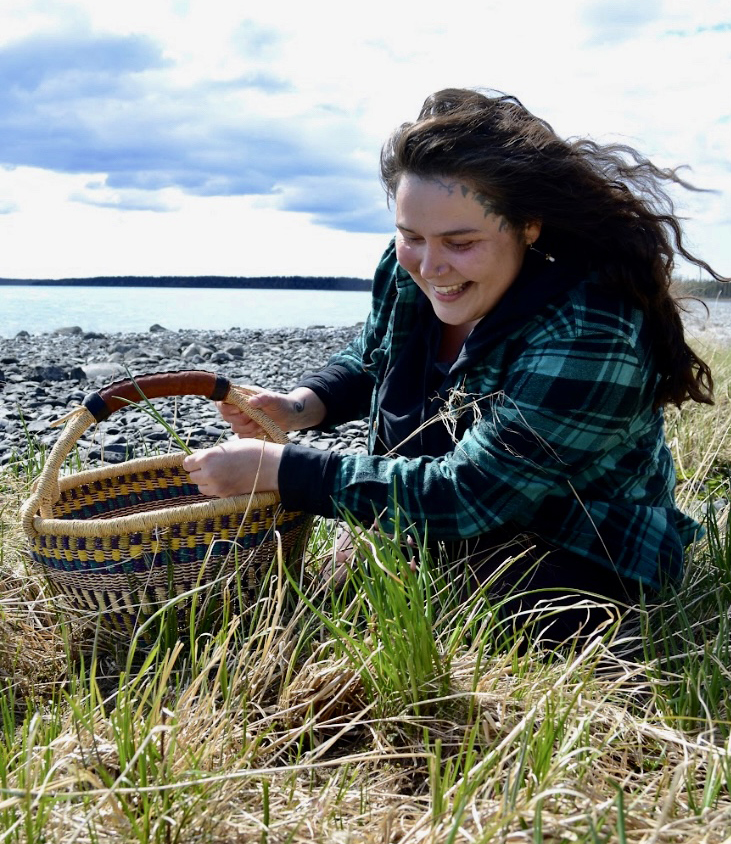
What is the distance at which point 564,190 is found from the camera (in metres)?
2.21

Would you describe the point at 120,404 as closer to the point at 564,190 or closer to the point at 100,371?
the point at 564,190

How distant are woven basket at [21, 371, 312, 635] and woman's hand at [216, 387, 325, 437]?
0.22 metres

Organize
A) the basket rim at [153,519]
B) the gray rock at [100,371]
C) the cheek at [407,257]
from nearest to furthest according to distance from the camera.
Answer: the basket rim at [153,519] < the cheek at [407,257] < the gray rock at [100,371]

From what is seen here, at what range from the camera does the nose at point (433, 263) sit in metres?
2.24

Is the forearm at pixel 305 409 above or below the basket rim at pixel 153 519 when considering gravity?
above

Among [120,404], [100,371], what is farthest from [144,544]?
[100,371]

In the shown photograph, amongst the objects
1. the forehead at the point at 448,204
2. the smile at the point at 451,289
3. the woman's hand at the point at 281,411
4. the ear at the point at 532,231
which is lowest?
the woman's hand at the point at 281,411

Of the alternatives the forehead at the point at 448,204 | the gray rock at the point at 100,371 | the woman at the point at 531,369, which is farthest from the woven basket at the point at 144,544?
the gray rock at the point at 100,371

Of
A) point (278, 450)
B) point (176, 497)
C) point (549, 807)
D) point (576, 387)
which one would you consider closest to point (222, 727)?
point (549, 807)

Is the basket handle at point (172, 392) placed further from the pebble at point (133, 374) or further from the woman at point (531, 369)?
the woman at point (531, 369)

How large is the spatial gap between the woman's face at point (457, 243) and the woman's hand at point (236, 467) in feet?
1.98

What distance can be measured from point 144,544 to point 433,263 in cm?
101

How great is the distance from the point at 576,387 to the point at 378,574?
0.70m

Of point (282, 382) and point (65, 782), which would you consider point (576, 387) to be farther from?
point (282, 382)
